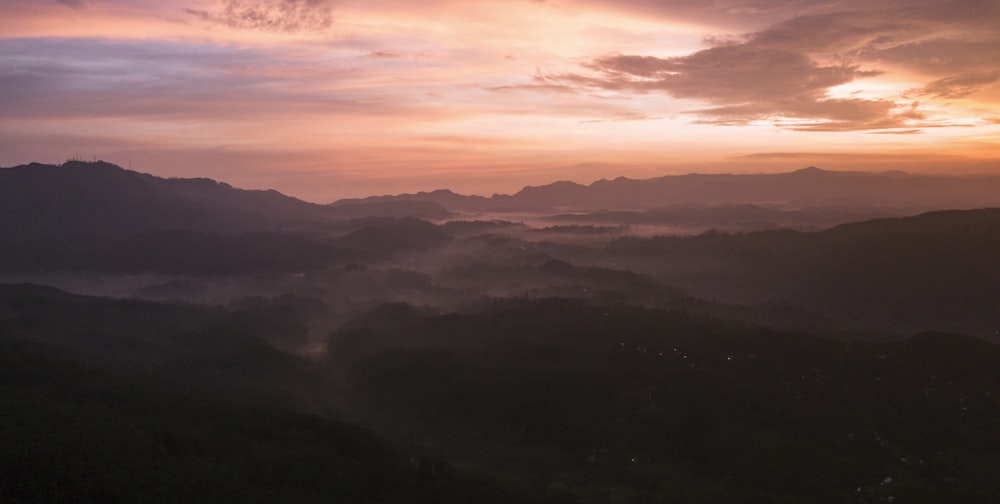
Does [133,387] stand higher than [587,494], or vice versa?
[133,387]

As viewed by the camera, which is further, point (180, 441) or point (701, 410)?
point (701, 410)

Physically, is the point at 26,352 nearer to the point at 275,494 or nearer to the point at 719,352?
the point at 275,494

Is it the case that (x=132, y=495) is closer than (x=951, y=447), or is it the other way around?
(x=132, y=495)

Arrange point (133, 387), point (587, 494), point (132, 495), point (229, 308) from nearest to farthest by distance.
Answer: point (132, 495), point (587, 494), point (133, 387), point (229, 308)

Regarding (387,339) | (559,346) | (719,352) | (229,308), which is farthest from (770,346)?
Result: (229,308)

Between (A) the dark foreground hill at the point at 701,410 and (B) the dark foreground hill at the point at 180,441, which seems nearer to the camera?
(B) the dark foreground hill at the point at 180,441

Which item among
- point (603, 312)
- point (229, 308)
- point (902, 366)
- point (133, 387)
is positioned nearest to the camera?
point (133, 387)

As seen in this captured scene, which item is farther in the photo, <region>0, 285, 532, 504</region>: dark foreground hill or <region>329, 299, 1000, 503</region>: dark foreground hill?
<region>329, 299, 1000, 503</region>: dark foreground hill

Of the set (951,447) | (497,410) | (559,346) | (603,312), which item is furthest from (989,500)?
(603,312)

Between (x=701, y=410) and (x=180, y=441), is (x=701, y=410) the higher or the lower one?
the lower one

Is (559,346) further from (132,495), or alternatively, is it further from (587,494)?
(132,495)
